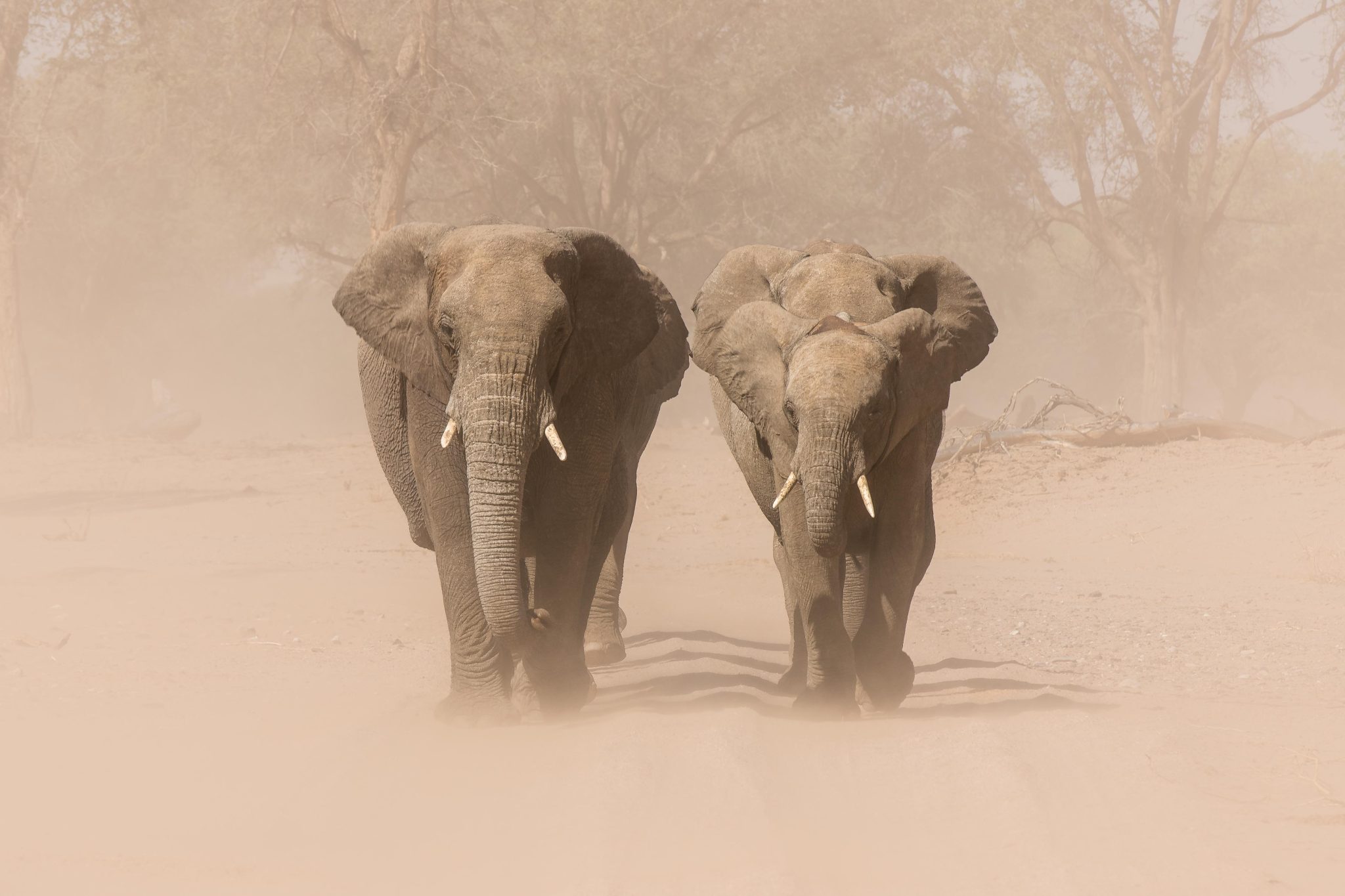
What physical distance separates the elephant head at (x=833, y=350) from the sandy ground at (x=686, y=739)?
3.86 feet

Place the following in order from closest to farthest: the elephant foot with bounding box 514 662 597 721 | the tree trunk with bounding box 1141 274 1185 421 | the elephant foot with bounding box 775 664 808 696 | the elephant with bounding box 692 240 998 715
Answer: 1. the elephant with bounding box 692 240 998 715
2. the elephant foot with bounding box 514 662 597 721
3. the elephant foot with bounding box 775 664 808 696
4. the tree trunk with bounding box 1141 274 1185 421

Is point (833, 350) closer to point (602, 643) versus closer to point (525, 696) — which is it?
point (525, 696)

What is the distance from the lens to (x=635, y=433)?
869 cm

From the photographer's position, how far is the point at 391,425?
758 centimetres

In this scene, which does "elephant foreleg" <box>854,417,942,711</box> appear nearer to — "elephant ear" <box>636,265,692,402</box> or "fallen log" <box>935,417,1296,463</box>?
"elephant ear" <box>636,265,692,402</box>

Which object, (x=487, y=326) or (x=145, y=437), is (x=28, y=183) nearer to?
(x=145, y=437)

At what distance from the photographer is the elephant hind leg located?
7.46 m

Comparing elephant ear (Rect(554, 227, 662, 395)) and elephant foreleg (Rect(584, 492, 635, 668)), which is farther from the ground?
elephant ear (Rect(554, 227, 662, 395))

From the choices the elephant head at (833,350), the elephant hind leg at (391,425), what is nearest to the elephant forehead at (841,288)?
the elephant head at (833,350)

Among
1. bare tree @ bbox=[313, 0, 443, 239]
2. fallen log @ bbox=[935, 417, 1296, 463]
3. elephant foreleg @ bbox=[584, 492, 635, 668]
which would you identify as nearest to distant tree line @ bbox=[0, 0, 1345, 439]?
bare tree @ bbox=[313, 0, 443, 239]

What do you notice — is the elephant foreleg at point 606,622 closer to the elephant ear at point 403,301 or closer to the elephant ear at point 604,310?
the elephant ear at point 604,310

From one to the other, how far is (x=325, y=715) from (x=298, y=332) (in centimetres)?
6472

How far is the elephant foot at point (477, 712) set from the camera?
689 cm

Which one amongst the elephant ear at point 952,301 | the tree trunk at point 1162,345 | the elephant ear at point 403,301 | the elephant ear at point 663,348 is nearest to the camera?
the elephant ear at point 403,301
